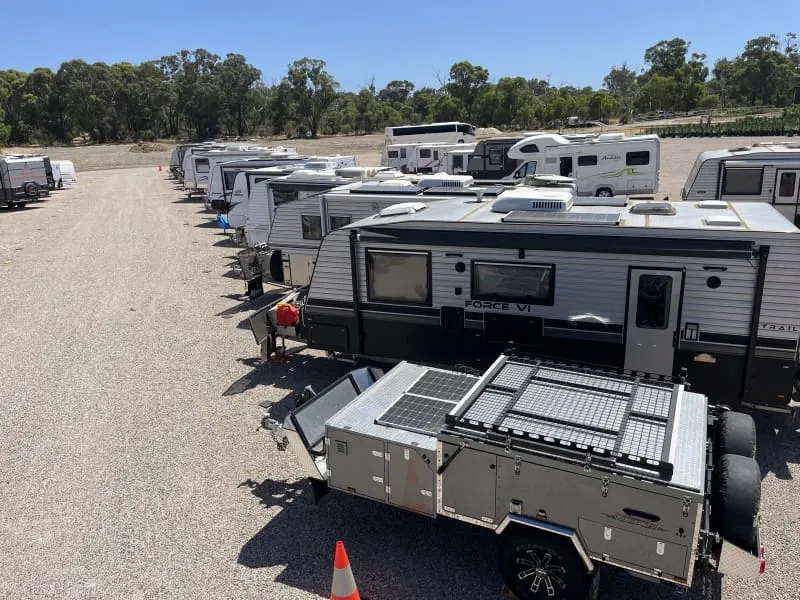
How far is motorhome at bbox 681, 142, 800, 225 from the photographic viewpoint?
48.2ft

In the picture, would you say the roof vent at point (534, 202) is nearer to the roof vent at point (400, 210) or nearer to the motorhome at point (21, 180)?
the roof vent at point (400, 210)

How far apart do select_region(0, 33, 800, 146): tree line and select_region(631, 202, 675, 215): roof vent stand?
2785 inches

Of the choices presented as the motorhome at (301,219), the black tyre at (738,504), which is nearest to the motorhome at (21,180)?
the motorhome at (301,219)

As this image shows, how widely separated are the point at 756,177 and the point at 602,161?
772cm

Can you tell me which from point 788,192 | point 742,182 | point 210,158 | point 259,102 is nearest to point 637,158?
point 742,182

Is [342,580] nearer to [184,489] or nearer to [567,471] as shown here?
[567,471]

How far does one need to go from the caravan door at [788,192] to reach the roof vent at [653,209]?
27.3ft

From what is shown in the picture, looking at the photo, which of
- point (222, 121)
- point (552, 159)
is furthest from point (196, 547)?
point (222, 121)

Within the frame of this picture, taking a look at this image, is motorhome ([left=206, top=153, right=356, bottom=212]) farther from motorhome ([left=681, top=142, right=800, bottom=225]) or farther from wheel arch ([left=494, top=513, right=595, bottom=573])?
wheel arch ([left=494, top=513, right=595, bottom=573])

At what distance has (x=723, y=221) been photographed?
7.14 m

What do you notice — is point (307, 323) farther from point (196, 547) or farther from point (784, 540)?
point (784, 540)

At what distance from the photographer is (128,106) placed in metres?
85.6

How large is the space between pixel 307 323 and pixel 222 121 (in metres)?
84.9

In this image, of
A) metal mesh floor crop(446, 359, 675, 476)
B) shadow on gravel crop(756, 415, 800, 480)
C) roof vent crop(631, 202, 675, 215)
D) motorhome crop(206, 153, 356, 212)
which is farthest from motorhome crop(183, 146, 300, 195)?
metal mesh floor crop(446, 359, 675, 476)
